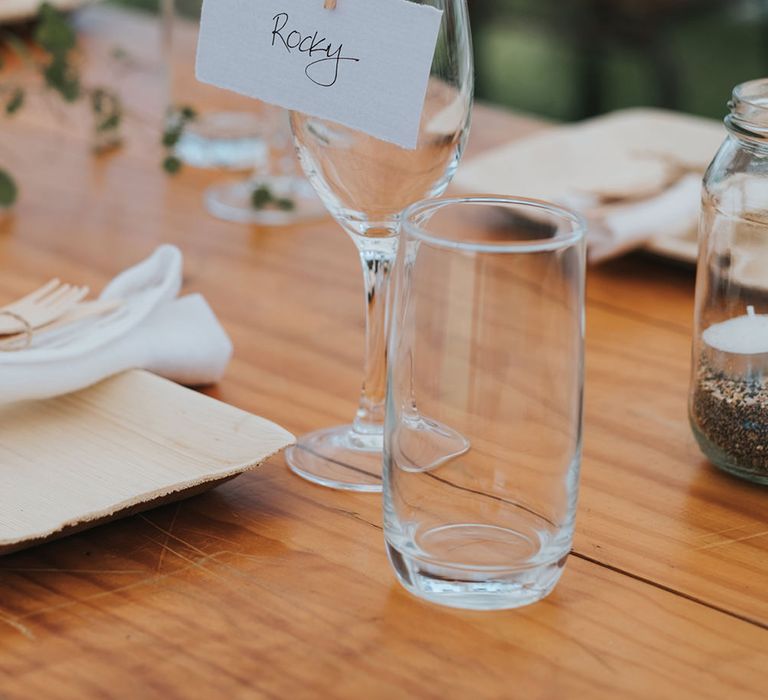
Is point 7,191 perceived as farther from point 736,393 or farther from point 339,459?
point 736,393

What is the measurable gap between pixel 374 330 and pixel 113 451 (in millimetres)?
159

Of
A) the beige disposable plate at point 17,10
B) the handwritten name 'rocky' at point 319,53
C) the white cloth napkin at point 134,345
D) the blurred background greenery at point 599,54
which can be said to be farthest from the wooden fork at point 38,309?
the blurred background greenery at point 599,54

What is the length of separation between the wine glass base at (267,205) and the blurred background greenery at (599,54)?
2205 millimetres

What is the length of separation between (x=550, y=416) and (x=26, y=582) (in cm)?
25

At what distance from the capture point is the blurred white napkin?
3.36 ft

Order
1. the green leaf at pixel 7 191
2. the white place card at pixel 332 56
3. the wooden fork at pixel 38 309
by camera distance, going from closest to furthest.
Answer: the white place card at pixel 332 56
the wooden fork at pixel 38 309
the green leaf at pixel 7 191

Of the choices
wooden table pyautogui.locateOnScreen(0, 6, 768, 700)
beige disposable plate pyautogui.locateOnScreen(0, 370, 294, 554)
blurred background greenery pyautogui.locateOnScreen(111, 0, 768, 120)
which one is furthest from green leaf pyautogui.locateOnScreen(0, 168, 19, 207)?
blurred background greenery pyautogui.locateOnScreen(111, 0, 768, 120)

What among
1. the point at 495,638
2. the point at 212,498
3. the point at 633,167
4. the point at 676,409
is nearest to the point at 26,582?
the point at 212,498

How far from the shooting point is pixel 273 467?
0.70 metres

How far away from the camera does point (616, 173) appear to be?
114 centimetres

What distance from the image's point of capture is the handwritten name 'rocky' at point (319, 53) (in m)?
0.63

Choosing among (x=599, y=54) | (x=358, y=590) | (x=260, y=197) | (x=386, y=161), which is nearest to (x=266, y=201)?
(x=260, y=197)

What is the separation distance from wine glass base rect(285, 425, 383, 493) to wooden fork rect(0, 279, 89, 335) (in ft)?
0.56

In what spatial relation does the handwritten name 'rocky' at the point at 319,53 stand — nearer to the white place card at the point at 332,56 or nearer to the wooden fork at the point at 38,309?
the white place card at the point at 332,56
